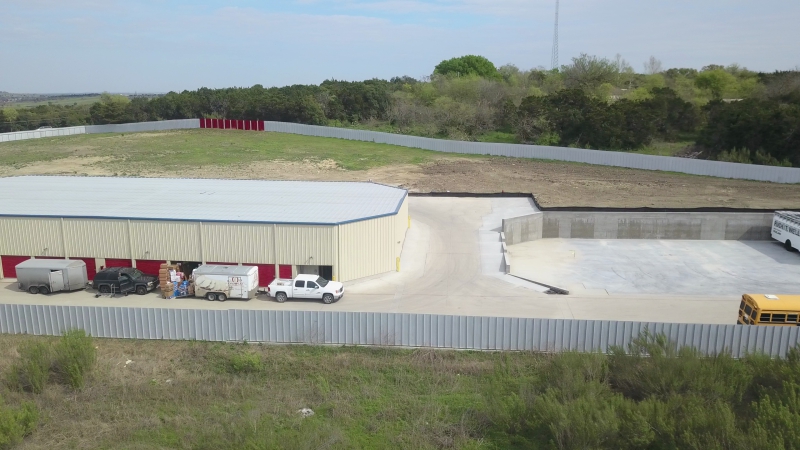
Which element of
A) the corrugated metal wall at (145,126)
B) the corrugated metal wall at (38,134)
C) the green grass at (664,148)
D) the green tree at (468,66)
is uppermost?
the green tree at (468,66)

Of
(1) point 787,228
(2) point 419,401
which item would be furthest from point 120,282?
(1) point 787,228

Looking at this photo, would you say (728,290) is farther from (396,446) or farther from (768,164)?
(768,164)

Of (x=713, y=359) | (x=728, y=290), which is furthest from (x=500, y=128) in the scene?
(x=713, y=359)

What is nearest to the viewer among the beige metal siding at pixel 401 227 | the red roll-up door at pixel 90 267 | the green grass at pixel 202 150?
the red roll-up door at pixel 90 267

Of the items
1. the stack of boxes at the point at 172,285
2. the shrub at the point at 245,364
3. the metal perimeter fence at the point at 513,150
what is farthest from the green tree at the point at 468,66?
the shrub at the point at 245,364

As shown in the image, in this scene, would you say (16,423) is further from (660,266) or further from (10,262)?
(660,266)

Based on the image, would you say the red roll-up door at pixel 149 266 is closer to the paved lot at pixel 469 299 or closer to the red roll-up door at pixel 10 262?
the paved lot at pixel 469 299

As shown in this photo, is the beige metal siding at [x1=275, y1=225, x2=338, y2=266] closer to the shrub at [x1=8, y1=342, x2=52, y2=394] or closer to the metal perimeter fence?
the shrub at [x1=8, y1=342, x2=52, y2=394]
